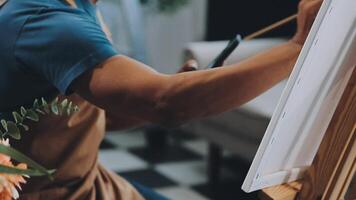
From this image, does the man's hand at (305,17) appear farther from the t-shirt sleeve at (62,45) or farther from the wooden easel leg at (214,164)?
the wooden easel leg at (214,164)

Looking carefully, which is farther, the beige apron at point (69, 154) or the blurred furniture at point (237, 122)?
the blurred furniture at point (237, 122)

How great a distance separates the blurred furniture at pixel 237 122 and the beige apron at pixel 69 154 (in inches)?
51.1

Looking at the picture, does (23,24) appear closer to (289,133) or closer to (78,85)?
(78,85)

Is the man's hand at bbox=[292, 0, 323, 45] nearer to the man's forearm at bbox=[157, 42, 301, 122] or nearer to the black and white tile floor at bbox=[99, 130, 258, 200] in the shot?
the man's forearm at bbox=[157, 42, 301, 122]

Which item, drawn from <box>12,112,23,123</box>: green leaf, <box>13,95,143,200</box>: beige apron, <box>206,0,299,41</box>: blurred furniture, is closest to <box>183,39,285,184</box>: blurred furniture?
<box>206,0,299,41</box>: blurred furniture

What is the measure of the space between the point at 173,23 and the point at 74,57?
323cm

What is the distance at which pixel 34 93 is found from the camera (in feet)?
3.15

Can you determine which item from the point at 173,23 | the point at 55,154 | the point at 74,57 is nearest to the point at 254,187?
the point at 74,57

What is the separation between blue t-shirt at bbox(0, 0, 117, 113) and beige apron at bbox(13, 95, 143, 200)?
2.8 inches

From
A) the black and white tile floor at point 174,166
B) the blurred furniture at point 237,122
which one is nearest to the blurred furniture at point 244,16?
the blurred furniture at point 237,122

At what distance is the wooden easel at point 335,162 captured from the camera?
80 centimetres

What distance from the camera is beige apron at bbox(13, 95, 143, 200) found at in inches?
39.9

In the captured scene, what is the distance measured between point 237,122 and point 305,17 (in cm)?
174

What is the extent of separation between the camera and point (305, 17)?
87cm
